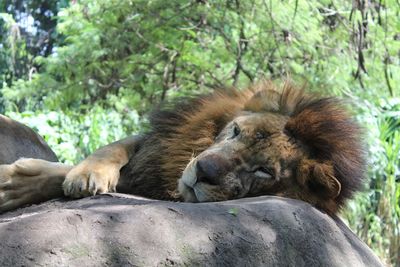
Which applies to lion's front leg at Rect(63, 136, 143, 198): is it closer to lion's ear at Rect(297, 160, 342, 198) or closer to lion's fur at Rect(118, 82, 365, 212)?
lion's fur at Rect(118, 82, 365, 212)

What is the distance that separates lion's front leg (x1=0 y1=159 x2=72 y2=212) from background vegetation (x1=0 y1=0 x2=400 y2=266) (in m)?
3.51

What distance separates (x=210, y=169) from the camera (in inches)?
98.4

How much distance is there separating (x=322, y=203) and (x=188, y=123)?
66cm

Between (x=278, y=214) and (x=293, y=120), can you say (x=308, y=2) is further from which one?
(x=278, y=214)

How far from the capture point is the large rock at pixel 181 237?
5.60ft

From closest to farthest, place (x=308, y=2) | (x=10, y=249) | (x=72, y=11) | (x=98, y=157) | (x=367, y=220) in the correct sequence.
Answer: (x=10, y=249)
(x=98, y=157)
(x=367, y=220)
(x=308, y=2)
(x=72, y=11)

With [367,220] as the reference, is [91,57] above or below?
above

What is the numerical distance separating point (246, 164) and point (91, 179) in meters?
0.56

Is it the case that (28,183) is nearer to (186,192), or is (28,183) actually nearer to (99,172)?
(99,172)

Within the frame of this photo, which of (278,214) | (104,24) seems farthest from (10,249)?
(104,24)

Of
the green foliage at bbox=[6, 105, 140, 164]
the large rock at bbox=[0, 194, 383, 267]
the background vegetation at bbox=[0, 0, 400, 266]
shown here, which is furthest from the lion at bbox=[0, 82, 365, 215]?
the green foliage at bbox=[6, 105, 140, 164]

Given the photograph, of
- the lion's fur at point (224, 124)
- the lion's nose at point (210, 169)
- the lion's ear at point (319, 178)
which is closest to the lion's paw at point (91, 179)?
the lion's fur at point (224, 124)

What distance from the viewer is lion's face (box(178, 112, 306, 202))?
2529 millimetres

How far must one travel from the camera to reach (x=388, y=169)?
6.14 metres
